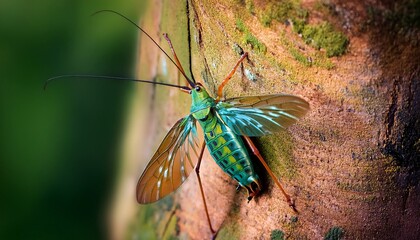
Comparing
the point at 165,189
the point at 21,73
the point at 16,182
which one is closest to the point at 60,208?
the point at 16,182

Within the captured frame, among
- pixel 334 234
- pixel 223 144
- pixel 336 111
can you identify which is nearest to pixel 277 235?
pixel 334 234

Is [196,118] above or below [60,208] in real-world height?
above

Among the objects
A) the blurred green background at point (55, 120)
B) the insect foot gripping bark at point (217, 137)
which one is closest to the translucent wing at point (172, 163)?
the insect foot gripping bark at point (217, 137)

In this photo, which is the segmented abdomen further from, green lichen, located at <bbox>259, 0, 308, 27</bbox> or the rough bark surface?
green lichen, located at <bbox>259, 0, 308, 27</bbox>

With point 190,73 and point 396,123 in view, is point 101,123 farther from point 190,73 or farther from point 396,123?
point 396,123

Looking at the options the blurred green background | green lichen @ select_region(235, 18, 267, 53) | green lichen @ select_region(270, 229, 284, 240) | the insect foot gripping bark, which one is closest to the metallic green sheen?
the insect foot gripping bark

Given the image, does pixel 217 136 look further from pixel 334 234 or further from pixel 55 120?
pixel 55 120

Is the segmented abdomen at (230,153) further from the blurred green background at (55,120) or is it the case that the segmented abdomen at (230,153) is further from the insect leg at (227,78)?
the blurred green background at (55,120)
